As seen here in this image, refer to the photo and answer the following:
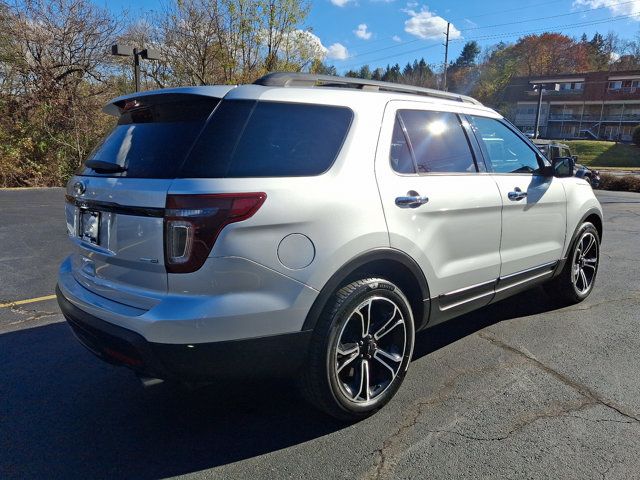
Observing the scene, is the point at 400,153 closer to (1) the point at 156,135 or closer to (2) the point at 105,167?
(1) the point at 156,135

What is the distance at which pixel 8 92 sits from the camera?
1605 cm

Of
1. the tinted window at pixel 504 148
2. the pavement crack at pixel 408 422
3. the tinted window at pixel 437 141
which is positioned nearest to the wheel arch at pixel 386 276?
the pavement crack at pixel 408 422

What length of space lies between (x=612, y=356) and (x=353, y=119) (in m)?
2.73

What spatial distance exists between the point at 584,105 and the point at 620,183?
56415mm

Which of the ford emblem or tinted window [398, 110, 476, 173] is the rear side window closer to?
tinted window [398, 110, 476, 173]

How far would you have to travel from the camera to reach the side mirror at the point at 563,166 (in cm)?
438

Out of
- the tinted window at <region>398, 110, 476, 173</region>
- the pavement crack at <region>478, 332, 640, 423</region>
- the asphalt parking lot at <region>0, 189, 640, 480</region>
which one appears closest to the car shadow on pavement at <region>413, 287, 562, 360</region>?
the asphalt parking lot at <region>0, 189, 640, 480</region>

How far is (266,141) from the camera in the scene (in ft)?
8.13

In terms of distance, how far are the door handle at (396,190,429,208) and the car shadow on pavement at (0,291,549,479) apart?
4.40ft

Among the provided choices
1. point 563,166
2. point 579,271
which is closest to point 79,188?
point 563,166

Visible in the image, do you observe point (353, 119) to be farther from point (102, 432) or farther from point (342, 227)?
point (102, 432)

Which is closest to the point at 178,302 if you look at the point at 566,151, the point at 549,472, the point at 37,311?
the point at 549,472

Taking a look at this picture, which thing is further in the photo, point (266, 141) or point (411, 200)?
point (411, 200)

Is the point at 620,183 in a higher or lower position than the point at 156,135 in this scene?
lower
